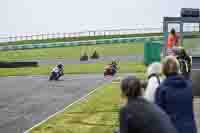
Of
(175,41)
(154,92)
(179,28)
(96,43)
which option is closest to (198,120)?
(175,41)

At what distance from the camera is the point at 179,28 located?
55.6 feet

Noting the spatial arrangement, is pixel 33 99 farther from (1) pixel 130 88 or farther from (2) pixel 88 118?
(1) pixel 130 88

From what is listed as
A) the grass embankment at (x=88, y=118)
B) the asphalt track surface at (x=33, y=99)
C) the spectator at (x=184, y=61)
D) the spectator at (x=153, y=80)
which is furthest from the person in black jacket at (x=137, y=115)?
the asphalt track surface at (x=33, y=99)

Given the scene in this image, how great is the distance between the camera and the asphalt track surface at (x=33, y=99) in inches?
549

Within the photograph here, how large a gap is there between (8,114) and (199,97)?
215 inches

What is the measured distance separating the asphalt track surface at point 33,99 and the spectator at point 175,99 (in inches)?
254

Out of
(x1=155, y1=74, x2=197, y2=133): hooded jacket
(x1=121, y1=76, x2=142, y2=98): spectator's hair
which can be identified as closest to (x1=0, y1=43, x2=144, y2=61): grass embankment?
(x1=155, y1=74, x2=197, y2=133): hooded jacket

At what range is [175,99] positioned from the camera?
21.4 ft

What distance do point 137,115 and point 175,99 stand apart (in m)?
1.35

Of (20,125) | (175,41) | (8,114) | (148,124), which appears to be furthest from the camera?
(8,114)

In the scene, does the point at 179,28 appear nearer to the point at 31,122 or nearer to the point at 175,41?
the point at 175,41

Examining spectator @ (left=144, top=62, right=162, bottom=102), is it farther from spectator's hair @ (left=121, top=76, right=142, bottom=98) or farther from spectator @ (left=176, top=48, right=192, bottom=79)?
spectator @ (left=176, top=48, right=192, bottom=79)

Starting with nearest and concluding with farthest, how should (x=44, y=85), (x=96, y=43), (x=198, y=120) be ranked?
(x=198, y=120), (x=44, y=85), (x=96, y=43)

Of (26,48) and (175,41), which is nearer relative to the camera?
(175,41)
